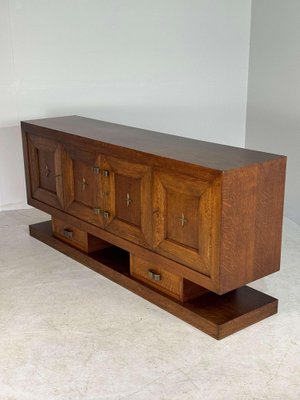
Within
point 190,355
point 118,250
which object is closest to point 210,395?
point 190,355

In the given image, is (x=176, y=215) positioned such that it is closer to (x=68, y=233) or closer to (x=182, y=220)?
(x=182, y=220)

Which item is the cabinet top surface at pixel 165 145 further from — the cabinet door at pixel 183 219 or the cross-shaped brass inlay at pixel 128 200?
the cross-shaped brass inlay at pixel 128 200

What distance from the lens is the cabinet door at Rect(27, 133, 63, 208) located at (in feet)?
10.8

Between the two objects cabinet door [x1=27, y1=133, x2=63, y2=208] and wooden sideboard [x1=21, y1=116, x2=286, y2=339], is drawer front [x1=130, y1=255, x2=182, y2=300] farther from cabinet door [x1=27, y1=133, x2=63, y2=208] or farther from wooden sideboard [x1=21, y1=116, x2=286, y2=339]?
cabinet door [x1=27, y1=133, x2=63, y2=208]

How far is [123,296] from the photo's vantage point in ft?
9.34

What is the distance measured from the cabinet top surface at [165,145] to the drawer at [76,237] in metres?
0.57

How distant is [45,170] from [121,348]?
1403mm

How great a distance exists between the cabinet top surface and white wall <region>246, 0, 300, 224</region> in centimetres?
130

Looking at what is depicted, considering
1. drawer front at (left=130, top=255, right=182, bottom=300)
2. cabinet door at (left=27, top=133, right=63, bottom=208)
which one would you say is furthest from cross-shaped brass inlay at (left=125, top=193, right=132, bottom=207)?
cabinet door at (left=27, top=133, right=63, bottom=208)

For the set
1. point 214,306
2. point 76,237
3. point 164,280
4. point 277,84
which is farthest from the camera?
point 277,84

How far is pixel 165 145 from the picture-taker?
2.78 m

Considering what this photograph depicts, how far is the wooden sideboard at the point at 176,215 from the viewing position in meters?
2.35

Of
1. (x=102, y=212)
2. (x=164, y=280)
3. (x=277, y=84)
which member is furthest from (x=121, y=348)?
(x=277, y=84)

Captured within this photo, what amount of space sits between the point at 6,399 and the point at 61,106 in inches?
100
